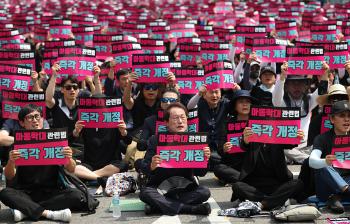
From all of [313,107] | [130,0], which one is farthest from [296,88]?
[130,0]

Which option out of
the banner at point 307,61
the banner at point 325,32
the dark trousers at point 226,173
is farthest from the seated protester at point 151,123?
the banner at point 325,32

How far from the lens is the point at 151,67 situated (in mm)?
11680

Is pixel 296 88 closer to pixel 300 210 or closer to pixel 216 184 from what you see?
pixel 216 184

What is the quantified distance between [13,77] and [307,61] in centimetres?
455

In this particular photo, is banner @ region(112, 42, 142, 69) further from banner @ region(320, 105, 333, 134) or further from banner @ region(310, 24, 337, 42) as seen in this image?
banner @ region(310, 24, 337, 42)

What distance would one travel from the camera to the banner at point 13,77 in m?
11.3

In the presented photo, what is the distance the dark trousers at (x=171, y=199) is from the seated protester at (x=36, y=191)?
30.2 inches

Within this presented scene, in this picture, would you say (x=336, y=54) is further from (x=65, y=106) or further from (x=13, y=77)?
(x=13, y=77)

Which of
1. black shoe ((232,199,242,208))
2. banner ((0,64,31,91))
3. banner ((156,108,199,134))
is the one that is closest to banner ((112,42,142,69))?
banner ((0,64,31,91))

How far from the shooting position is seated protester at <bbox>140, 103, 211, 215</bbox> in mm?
8305

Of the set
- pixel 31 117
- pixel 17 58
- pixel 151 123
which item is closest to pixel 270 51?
pixel 151 123

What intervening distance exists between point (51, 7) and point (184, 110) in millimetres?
28429

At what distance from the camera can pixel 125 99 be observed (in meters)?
11.1

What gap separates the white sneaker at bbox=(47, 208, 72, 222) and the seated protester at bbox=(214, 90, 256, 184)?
234cm
